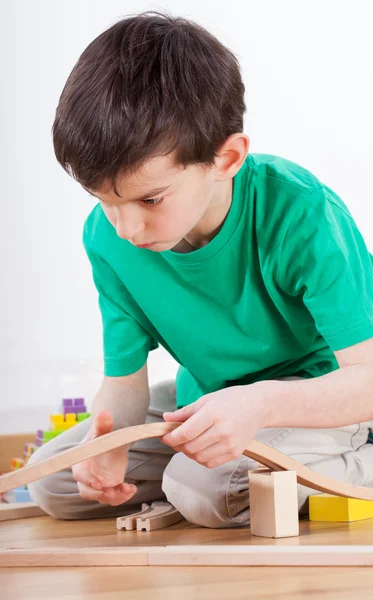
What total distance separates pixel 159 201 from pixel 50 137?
4.04ft

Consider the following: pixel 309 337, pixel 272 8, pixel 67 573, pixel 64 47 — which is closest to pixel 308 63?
pixel 272 8

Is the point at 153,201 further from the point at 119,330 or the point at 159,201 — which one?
the point at 119,330

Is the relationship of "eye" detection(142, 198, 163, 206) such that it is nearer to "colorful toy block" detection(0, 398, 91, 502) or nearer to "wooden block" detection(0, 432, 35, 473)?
"colorful toy block" detection(0, 398, 91, 502)

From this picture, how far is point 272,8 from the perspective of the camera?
6.40ft

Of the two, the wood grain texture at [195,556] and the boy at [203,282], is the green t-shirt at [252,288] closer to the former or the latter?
the boy at [203,282]

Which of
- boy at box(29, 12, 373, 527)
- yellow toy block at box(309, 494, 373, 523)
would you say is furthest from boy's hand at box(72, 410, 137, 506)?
yellow toy block at box(309, 494, 373, 523)

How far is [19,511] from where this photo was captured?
3.91ft

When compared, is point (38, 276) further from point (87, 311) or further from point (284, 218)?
point (284, 218)

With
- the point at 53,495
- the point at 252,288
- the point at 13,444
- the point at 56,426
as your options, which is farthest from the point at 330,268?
the point at 13,444

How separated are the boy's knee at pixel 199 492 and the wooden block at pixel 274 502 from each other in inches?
3.6

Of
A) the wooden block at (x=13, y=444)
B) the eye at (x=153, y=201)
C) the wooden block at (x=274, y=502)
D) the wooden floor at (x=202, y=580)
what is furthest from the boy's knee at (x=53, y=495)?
the wooden block at (x=13, y=444)

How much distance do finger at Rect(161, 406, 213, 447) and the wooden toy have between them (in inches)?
10.9

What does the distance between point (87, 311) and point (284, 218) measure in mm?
1064

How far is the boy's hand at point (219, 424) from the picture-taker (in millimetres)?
769
